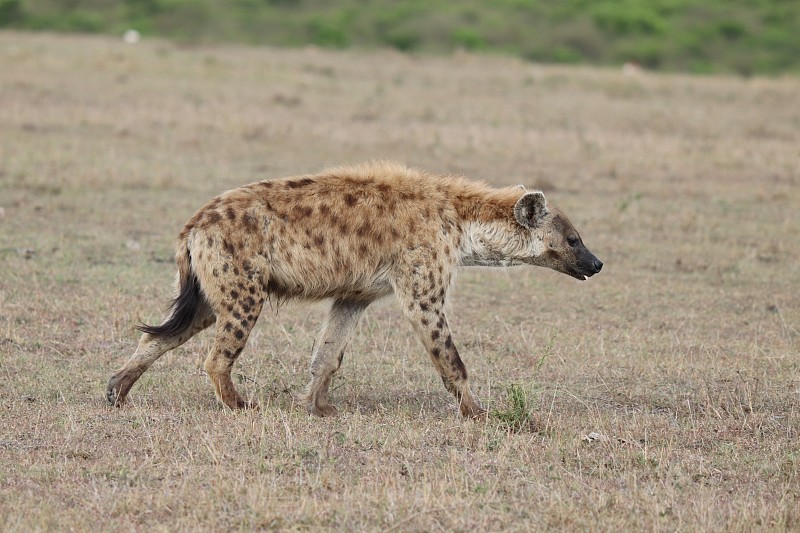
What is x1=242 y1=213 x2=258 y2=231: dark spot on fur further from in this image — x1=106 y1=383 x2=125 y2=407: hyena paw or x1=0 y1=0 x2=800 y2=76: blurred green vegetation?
x1=0 y1=0 x2=800 y2=76: blurred green vegetation

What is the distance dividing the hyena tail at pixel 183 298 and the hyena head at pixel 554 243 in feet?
5.50

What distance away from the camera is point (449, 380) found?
5797 millimetres

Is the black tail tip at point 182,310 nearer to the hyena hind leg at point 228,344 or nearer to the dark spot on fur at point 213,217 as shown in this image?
the hyena hind leg at point 228,344

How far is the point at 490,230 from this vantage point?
20.2 ft

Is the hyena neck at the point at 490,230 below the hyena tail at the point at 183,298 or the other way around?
the other way around

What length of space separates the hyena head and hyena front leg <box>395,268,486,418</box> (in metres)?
0.72

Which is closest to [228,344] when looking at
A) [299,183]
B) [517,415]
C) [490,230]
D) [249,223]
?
[249,223]

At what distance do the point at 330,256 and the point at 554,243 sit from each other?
1.24m

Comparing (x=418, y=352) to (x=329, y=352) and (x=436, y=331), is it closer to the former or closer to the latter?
(x=329, y=352)

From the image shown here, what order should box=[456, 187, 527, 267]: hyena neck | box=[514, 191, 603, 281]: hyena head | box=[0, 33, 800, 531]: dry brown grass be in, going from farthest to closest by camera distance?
box=[514, 191, 603, 281]: hyena head, box=[456, 187, 527, 267]: hyena neck, box=[0, 33, 800, 531]: dry brown grass

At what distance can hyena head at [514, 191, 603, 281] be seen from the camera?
6258 mm

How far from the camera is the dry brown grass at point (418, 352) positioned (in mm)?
4520

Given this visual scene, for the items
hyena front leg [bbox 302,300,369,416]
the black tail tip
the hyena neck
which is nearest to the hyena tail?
the black tail tip

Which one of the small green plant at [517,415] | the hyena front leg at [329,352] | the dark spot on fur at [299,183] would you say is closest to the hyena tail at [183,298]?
the dark spot on fur at [299,183]
